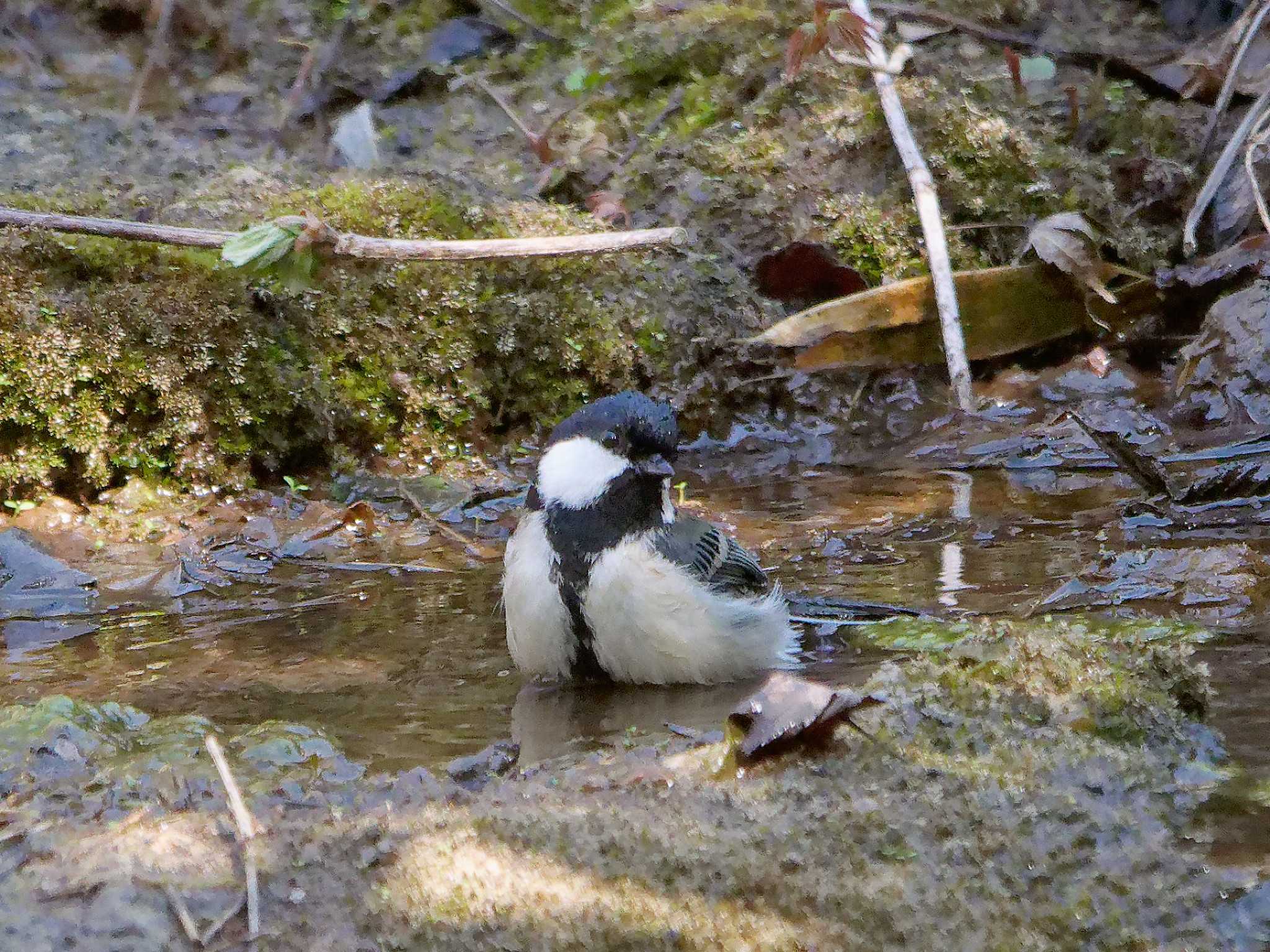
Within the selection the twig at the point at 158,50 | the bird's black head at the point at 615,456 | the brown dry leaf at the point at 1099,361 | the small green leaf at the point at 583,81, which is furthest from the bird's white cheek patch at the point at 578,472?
the twig at the point at 158,50

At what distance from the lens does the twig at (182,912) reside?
→ 70.9 inches

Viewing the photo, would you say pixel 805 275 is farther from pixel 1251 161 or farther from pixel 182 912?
Answer: pixel 182 912

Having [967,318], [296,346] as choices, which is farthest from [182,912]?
[967,318]

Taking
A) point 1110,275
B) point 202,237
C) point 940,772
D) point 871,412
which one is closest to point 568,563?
point 940,772

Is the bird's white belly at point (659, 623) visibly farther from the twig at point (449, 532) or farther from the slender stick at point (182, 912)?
the slender stick at point (182, 912)

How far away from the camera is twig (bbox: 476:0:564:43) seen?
26.5 ft

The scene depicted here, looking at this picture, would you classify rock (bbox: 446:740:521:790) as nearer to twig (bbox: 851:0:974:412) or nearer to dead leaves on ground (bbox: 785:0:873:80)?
twig (bbox: 851:0:974:412)

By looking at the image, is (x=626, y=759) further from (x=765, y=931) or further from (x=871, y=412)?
(x=871, y=412)

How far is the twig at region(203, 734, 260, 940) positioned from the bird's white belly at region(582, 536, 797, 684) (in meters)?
1.42

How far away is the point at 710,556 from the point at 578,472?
0.46m

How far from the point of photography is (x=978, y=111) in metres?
6.73

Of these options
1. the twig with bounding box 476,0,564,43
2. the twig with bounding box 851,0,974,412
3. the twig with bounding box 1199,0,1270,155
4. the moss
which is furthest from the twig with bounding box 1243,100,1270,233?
the twig with bounding box 476,0,564,43

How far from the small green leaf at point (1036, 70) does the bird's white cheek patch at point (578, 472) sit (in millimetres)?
4333

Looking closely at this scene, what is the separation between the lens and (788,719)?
94.0 inches
